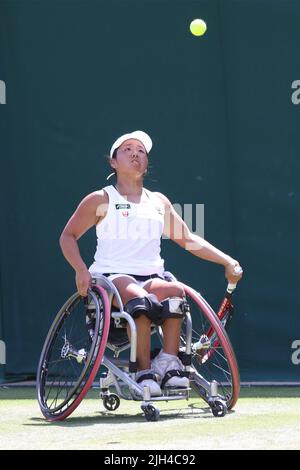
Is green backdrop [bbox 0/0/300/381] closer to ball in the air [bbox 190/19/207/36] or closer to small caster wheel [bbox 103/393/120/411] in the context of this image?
ball in the air [bbox 190/19/207/36]

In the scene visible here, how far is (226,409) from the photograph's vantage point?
461 centimetres

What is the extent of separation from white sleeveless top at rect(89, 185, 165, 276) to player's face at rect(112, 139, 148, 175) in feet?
0.37

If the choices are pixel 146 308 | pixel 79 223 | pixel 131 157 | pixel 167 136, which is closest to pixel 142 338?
pixel 146 308

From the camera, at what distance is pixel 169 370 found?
15.2ft

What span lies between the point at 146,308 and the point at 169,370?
0.26 meters

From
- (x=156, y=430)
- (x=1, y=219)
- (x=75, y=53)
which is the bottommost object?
(x=156, y=430)

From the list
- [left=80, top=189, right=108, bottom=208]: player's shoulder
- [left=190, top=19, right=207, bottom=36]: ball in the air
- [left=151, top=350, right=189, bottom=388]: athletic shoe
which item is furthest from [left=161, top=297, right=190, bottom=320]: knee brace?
[left=190, top=19, right=207, bottom=36]: ball in the air

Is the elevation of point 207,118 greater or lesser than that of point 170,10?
lesser

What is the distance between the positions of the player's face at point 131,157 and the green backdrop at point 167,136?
119 centimetres

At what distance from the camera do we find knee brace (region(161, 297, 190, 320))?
467 cm

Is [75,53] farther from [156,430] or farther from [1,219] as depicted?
[156,430]

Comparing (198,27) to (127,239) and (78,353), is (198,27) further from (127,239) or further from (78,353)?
(78,353)
